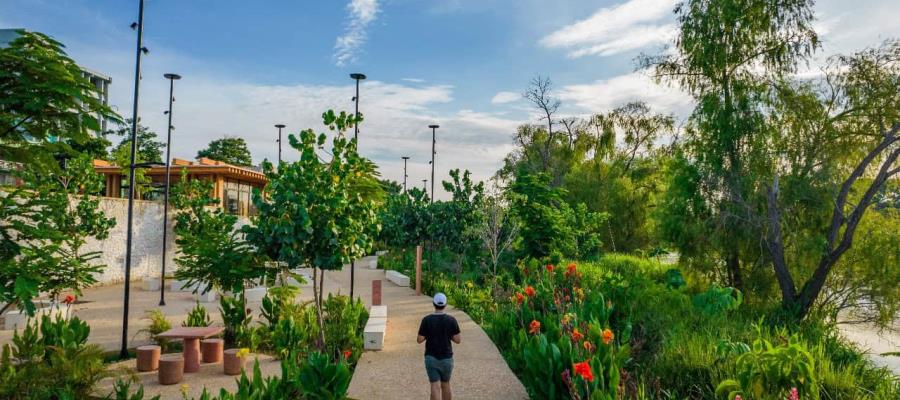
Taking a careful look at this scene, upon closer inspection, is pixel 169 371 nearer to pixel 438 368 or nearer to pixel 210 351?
pixel 210 351

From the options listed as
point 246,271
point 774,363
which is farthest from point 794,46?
point 246,271

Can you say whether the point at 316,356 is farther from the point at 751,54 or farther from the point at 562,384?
the point at 751,54

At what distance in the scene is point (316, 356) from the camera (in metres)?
6.48

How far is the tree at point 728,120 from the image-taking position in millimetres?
16188

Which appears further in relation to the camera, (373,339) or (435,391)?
(373,339)

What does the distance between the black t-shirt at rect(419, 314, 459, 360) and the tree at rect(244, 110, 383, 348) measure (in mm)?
2824

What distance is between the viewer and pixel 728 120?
53.4 ft

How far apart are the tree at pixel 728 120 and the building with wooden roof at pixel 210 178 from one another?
24193mm

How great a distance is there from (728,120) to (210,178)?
26926mm

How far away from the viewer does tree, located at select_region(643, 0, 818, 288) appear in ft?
53.1

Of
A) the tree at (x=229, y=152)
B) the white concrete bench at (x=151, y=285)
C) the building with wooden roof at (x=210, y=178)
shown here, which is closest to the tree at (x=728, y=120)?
the white concrete bench at (x=151, y=285)

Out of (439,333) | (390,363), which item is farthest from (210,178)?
(439,333)

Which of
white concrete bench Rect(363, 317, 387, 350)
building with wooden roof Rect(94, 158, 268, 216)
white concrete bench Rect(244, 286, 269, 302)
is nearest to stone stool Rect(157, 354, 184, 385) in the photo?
white concrete bench Rect(363, 317, 387, 350)

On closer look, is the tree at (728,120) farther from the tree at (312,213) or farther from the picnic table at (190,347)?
the picnic table at (190,347)
